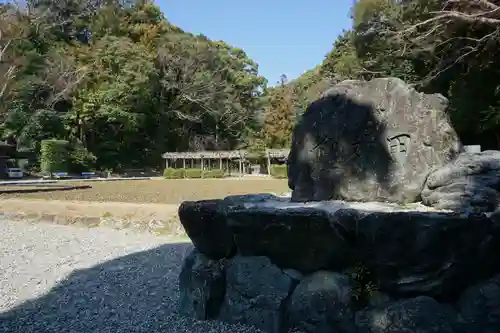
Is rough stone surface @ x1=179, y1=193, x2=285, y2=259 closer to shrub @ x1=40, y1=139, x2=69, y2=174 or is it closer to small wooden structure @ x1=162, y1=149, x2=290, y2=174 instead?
shrub @ x1=40, y1=139, x2=69, y2=174

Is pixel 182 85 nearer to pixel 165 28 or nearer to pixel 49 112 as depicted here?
pixel 165 28

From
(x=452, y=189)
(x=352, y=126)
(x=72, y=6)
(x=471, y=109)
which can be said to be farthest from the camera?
(x=72, y=6)

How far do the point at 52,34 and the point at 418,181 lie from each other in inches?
1420

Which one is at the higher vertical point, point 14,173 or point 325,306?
point 14,173

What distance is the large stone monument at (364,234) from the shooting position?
321cm

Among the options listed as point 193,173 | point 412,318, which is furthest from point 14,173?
point 412,318

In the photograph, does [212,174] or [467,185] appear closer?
[467,185]

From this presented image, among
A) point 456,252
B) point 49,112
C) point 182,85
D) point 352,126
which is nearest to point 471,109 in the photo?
point 352,126

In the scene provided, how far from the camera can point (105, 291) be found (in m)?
5.00

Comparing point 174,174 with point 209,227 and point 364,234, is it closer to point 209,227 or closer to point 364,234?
point 209,227

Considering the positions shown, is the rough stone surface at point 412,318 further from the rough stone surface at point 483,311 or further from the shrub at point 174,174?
the shrub at point 174,174

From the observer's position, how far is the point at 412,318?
10.4 ft

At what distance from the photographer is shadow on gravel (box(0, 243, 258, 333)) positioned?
393 centimetres

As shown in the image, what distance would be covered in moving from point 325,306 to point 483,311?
3.70 ft
